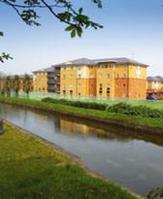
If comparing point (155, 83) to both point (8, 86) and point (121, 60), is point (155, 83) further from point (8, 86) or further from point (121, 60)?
point (8, 86)

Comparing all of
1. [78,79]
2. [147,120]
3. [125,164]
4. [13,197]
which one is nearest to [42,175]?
[13,197]

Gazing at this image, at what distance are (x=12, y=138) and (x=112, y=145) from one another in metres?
6.43

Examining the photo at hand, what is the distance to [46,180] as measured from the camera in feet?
33.7

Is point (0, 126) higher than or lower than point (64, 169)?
higher

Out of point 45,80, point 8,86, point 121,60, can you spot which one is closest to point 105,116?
point 121,60

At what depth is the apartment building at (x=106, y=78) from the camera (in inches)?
2938

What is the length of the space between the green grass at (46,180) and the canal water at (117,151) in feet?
7.67

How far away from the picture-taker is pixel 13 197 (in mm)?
8406

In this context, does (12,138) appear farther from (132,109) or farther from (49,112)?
(49,112)

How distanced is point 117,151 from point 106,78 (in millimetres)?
55086

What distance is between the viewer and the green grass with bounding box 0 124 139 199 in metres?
9.06

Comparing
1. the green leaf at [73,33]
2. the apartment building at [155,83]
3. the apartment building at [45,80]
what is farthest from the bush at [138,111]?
the apartment building at [45,80]

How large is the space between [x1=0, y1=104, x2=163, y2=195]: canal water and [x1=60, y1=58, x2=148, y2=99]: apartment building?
4120 cm

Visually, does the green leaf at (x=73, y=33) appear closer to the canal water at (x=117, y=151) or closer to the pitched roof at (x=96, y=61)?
the canal water at (x=117, y=151)
